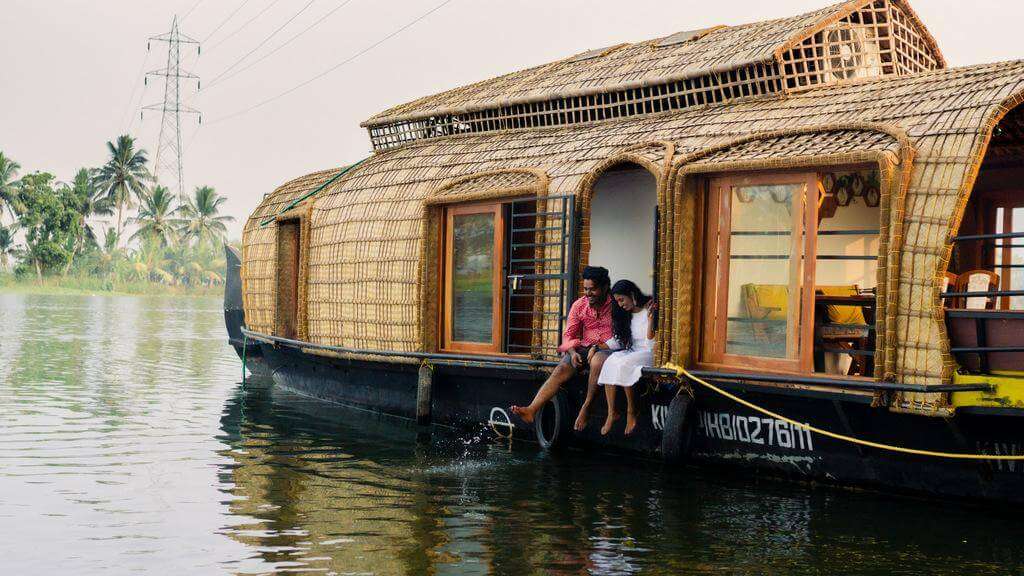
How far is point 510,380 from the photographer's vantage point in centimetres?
785

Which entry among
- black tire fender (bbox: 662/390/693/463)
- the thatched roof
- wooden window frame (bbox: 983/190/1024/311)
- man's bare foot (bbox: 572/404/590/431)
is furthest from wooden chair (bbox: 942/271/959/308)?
man's bare foot (bbox: 572/404/590/431)

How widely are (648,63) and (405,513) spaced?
4347mm

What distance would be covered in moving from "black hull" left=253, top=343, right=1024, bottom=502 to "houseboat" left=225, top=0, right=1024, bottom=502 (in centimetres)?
1

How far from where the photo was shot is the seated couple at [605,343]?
6883mm

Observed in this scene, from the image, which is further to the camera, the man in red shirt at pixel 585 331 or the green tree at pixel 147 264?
the green tree at pixel 147 264

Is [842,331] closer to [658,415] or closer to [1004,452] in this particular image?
[1004,452]

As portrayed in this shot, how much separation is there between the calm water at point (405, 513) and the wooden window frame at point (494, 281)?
0.69m

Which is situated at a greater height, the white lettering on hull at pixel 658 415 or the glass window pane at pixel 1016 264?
the glass window pane at pixel 1016 264

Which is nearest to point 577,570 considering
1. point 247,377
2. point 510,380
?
point 510,380

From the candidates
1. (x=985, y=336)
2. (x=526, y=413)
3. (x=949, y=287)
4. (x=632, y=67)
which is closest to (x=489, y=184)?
(x=632, y=67)

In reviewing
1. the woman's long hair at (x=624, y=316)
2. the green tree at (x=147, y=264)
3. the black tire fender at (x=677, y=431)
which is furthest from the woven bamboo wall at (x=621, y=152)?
the green tree at (x=147, y=264)

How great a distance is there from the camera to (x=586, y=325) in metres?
7.23

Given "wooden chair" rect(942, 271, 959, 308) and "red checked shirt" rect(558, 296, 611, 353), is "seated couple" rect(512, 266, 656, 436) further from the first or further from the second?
"wooden chair" rect(942, 271, 959, 308)

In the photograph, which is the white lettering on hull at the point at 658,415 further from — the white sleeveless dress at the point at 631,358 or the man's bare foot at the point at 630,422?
the white sleeveless dress at the point at 631,358
